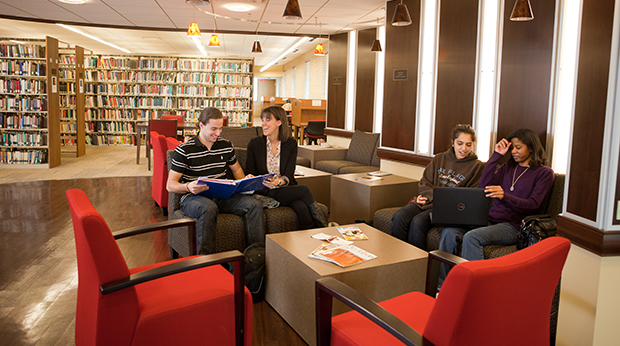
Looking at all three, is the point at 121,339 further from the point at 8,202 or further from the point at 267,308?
the point at 8,202

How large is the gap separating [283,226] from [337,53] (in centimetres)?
552

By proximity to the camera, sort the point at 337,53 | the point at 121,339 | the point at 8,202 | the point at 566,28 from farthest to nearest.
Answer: the point at 337,53 → the point at 8,202 → the point at 566,28 → the point at 121,339

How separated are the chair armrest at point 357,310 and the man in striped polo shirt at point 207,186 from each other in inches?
61.6

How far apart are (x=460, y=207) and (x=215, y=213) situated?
1.81 m

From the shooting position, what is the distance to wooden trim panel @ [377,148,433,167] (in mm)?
5224

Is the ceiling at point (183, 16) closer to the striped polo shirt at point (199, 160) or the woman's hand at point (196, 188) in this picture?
the striped polo shirt at point (199, 160)

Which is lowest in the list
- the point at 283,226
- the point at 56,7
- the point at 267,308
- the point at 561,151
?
the point at 267,308

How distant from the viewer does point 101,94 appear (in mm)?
12430

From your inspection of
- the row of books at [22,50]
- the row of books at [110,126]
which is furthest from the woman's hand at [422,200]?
the row of books at [110,126]

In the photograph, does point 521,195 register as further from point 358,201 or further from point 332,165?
point 332,165

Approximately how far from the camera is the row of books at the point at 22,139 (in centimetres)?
836

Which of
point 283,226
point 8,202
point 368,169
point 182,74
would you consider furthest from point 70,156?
point 283,226

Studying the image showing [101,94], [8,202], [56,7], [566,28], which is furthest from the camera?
[101,94]

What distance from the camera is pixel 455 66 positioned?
4668mm
